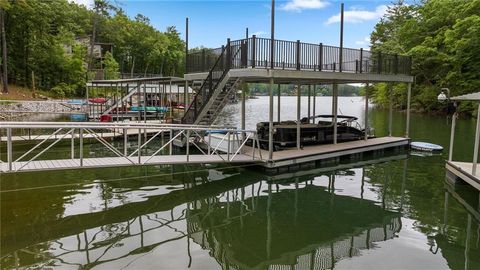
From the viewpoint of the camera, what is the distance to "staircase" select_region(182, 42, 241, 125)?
12422mm

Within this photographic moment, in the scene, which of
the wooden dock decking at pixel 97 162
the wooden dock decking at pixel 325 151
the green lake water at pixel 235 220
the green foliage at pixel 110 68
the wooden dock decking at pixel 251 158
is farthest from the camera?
the green foliage at pixel 110 68

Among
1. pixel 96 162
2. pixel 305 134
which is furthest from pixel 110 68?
pixel 96 162

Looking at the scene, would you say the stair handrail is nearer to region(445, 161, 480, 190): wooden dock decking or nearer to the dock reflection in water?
the dock reflection in water

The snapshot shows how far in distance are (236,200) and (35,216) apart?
457cm

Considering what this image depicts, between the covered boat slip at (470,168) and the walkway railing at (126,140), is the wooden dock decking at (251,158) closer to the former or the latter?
the walkway railing at (126,140)

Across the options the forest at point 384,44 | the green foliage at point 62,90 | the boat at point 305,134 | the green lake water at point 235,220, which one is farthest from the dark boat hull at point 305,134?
the green foliage at point 62,90

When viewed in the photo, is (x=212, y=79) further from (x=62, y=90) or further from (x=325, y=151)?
(x=62, y=90)

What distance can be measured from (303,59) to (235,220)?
6.68 meters

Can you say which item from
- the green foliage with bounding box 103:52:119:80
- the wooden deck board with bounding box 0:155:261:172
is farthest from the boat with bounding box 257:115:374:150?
the green foliage with bounding box 103:52:119:80

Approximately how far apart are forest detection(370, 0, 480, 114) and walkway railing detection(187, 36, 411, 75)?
57.8 feet

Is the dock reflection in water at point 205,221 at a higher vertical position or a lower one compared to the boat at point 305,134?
lower

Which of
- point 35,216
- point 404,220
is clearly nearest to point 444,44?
point 404,220

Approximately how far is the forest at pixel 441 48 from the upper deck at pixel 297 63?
18.1 meters

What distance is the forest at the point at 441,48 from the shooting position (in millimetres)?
31078
